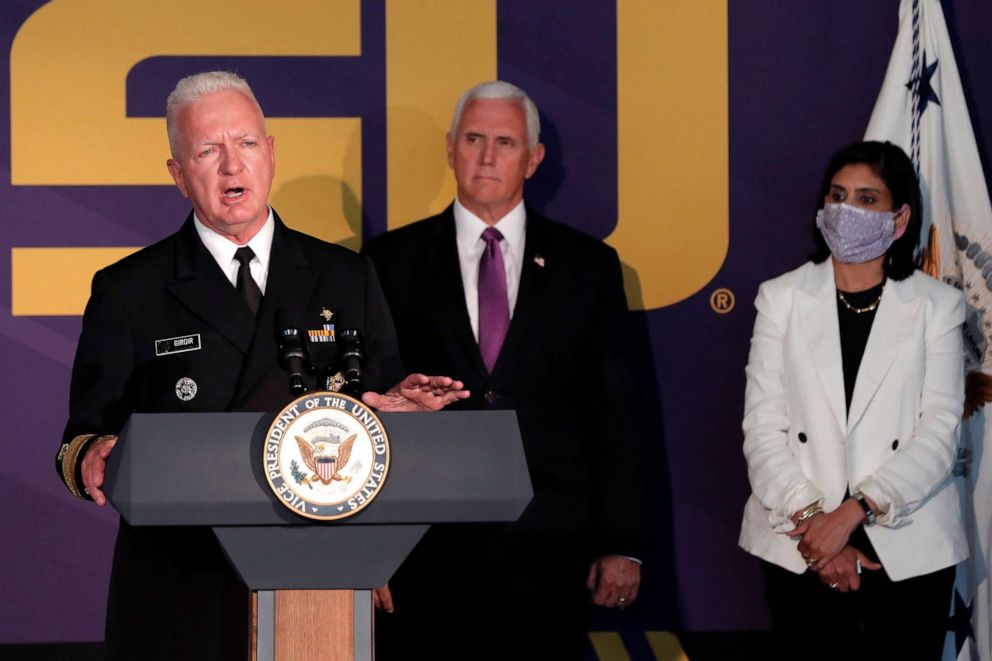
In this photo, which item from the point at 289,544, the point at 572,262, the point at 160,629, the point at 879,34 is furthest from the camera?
the point at 879,34

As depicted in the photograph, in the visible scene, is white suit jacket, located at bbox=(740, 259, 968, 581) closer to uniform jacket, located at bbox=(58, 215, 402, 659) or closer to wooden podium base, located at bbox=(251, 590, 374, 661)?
uniform jacket, located at bbox=(58, 215, 402, 659)

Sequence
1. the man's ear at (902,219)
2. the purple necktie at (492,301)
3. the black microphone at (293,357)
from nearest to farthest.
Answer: the black microphone at (293,357) < the man's ear at (902,219) < the purple necktie at (492,301)

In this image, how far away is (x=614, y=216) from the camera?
4.12 meters

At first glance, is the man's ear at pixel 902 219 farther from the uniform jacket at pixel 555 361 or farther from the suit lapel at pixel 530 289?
the suit lapel at pixel 530 289

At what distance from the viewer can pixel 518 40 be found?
4.10m

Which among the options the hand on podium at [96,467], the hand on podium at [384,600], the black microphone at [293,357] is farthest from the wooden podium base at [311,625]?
the hand on podium at [384,600]

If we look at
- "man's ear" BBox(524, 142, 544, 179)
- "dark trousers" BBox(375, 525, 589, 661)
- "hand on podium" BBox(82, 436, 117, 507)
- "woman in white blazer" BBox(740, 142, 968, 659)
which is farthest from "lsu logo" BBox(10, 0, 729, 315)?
"hand on podium" BBox(82, 436, 117, 507)

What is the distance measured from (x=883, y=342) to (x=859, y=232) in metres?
0.28

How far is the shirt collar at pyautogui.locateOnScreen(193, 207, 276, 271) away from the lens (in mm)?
2453

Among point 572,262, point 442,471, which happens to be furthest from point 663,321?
point 442,471

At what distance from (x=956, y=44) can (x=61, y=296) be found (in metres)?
2.83

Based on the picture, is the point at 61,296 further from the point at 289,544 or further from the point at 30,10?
the point at 289,544

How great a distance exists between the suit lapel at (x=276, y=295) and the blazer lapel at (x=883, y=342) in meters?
1.44

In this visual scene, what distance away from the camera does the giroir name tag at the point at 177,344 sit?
232cm
